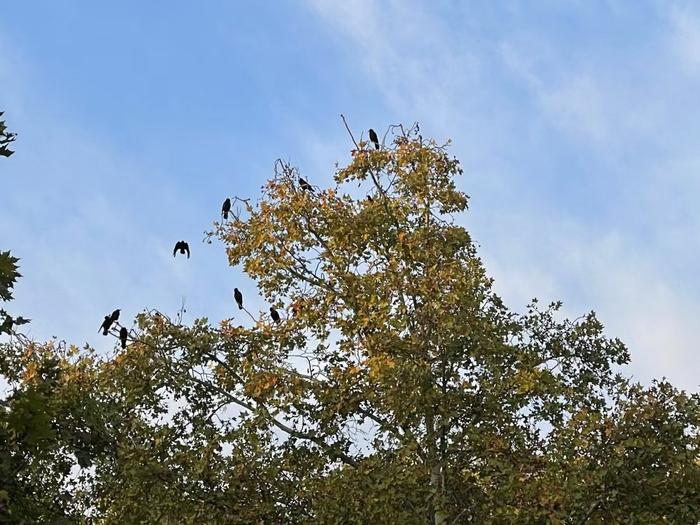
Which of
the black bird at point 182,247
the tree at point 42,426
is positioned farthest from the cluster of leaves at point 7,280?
the black bird at point 182,247

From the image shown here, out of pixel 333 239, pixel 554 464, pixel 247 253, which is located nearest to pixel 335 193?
pixel 333 239

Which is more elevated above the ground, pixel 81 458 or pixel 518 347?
pixel 518 347

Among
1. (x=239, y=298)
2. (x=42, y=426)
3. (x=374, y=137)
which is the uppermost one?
(x=374, y=137)

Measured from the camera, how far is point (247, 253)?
71.0 ft

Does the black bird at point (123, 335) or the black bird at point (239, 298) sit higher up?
the black bird at point (239, 298)

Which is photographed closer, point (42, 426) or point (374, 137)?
point (42, 426)

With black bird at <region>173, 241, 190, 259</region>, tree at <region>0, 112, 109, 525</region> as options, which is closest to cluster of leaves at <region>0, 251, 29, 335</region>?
tree at <region>0, 112, 109, 525</region>

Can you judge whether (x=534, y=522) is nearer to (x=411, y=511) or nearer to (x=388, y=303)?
(x=411, y=511)

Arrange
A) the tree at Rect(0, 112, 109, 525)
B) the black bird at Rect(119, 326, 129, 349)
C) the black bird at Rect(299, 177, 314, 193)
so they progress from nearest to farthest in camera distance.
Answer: the tree at Rect(0, 112, 109, 525), the black bird at Rect(119, 326, 129, 349), the black bird at Rect(299, 177, 314, 193)

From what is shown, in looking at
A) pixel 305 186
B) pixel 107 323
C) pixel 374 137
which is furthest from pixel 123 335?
pixel 374 137

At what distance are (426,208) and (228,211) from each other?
5050mm

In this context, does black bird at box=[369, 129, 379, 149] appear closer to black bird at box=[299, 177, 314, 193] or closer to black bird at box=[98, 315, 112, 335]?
black bird at box=[299, 177, 314, 193]

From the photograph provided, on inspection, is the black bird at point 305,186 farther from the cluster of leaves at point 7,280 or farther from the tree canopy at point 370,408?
the cluster of leaves at point 7,280

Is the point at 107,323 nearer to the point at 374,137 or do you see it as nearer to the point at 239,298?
the point at 239,298
